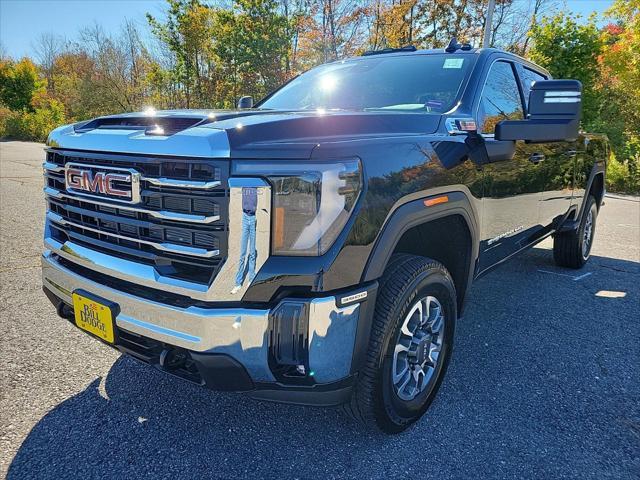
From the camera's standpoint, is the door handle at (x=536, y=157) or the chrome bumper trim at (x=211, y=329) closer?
the chrome bumper trim at (x=211, y=329)

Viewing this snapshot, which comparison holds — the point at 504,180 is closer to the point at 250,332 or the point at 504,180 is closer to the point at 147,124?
the point at 250,332

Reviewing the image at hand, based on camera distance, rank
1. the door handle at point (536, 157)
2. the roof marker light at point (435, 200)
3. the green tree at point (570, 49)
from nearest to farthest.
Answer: the roof marker light at point (435, 200) → the door handle at point (536, 157) → the green tree at point (570, 49)

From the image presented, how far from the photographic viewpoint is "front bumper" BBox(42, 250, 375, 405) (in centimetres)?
171

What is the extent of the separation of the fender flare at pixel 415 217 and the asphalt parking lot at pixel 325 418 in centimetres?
82

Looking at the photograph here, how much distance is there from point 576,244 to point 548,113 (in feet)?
9.69

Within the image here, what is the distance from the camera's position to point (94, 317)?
83.4 inches

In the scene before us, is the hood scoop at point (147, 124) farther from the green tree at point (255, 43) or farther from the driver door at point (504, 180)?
the green tree at point (255, 43)

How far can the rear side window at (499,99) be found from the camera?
2.94m

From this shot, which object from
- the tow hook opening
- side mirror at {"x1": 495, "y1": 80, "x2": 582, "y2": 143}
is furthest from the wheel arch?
the tow hook opening

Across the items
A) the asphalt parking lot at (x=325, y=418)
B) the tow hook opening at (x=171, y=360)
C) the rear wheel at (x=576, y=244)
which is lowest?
the asphalt parking lot at (x=325, y=418)

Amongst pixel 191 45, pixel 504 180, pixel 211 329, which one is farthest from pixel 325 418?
pixel 191 45

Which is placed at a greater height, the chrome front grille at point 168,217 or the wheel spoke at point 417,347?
the chrome front grille at point 168,217

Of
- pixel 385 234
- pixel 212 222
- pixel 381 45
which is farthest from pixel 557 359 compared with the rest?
pixel 381 45

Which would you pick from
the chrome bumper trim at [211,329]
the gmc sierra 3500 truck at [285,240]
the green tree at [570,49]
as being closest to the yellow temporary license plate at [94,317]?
the gmc sierra 3500 truck at [285,240]
